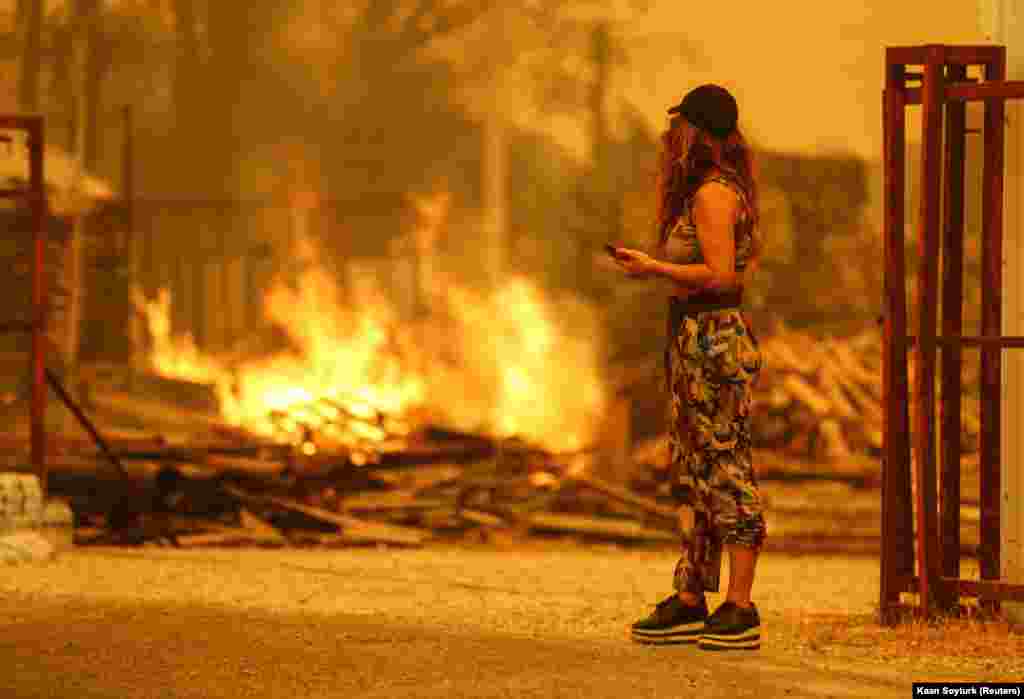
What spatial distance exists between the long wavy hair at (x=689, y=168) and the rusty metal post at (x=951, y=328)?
4.57 ft

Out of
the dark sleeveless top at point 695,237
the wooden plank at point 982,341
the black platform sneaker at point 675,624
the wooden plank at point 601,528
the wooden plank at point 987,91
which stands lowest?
the wooden plank at point 601,528

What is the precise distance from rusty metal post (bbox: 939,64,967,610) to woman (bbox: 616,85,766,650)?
54.9 inches

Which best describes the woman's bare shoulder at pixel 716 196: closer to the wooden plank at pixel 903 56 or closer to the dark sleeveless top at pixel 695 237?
the dark sleeveless top at pixel 695 237

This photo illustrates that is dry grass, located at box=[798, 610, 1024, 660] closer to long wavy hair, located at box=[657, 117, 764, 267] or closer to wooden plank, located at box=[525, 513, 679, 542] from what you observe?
long wavy hair, located at box=[657, 117, 764, 267]

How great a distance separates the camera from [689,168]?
286 inches

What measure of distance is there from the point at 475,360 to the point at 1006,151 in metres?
7.54

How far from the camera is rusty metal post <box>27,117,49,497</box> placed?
466 inches

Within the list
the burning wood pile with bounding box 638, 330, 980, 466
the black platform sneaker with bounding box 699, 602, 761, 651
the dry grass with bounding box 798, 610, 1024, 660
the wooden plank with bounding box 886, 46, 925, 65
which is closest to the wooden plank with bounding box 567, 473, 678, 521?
the burning wood pile with bounding box 638, 330, 980, 466

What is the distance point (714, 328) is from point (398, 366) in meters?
8.40

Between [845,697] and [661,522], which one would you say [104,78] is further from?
[845,697]

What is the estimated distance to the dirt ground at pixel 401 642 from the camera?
6.74m

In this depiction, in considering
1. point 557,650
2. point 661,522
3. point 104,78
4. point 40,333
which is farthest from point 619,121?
point 557,650

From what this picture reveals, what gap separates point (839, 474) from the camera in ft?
49.3

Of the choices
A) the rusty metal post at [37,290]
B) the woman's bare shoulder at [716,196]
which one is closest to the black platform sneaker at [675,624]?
the woman's bare shoulder at [716,196]
